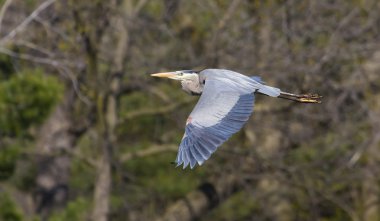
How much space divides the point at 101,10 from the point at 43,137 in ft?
10.0

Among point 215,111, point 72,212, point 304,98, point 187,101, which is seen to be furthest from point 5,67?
point 215,111

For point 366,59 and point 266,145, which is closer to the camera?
point 366,59

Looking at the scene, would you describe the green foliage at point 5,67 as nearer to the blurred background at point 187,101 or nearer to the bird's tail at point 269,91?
the blurred background at point 187,101

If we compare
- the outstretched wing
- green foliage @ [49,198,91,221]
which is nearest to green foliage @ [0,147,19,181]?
green foliage @ [49,198,91,221]

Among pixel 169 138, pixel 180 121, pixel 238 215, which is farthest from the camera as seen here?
pixel 238 215

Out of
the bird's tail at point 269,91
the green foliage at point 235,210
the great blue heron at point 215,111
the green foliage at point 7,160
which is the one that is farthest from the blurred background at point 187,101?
the bird's tail at point 269,91

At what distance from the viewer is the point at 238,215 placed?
15.3 m

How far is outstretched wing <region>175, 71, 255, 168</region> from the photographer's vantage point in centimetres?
559

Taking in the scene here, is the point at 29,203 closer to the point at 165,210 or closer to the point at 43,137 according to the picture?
the point at 43,137

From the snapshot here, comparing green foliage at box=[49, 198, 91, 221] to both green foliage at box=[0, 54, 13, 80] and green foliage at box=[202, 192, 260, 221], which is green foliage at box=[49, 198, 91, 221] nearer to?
green foliage at box=[0, 54, 13, 80]

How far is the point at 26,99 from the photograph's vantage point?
9.88 meters

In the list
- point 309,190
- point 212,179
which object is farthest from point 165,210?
point 309,190

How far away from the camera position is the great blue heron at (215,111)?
5.62 m

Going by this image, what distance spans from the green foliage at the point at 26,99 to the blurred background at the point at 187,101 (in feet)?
0.09
